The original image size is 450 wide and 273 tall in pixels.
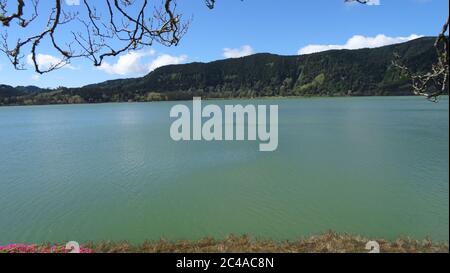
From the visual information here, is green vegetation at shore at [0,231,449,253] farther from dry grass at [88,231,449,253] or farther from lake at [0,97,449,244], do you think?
lake at [0,97,449,244]

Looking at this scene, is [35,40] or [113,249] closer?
[35,40]

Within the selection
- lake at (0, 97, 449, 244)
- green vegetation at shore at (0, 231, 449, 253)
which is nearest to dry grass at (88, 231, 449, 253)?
green vegetation at shore at (0, 231, 449, 253)

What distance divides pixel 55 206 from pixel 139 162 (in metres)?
8.42

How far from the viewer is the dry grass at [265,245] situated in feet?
25.0

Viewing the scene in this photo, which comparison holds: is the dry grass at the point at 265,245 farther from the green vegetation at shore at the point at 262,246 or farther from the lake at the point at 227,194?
the lake at the point at 227,194

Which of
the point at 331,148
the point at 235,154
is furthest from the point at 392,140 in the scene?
the point at 235,154

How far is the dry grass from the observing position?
300 inches

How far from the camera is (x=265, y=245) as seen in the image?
27.8 feet

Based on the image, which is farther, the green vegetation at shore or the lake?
the lake

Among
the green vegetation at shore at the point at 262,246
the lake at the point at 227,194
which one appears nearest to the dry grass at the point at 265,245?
the green vegetation at shore at the point at 262,246

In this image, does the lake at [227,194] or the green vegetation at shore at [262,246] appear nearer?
the green vegetation at shore at [262,246]

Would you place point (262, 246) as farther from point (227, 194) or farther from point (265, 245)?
point (227, 194)

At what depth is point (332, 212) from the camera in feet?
38.1
